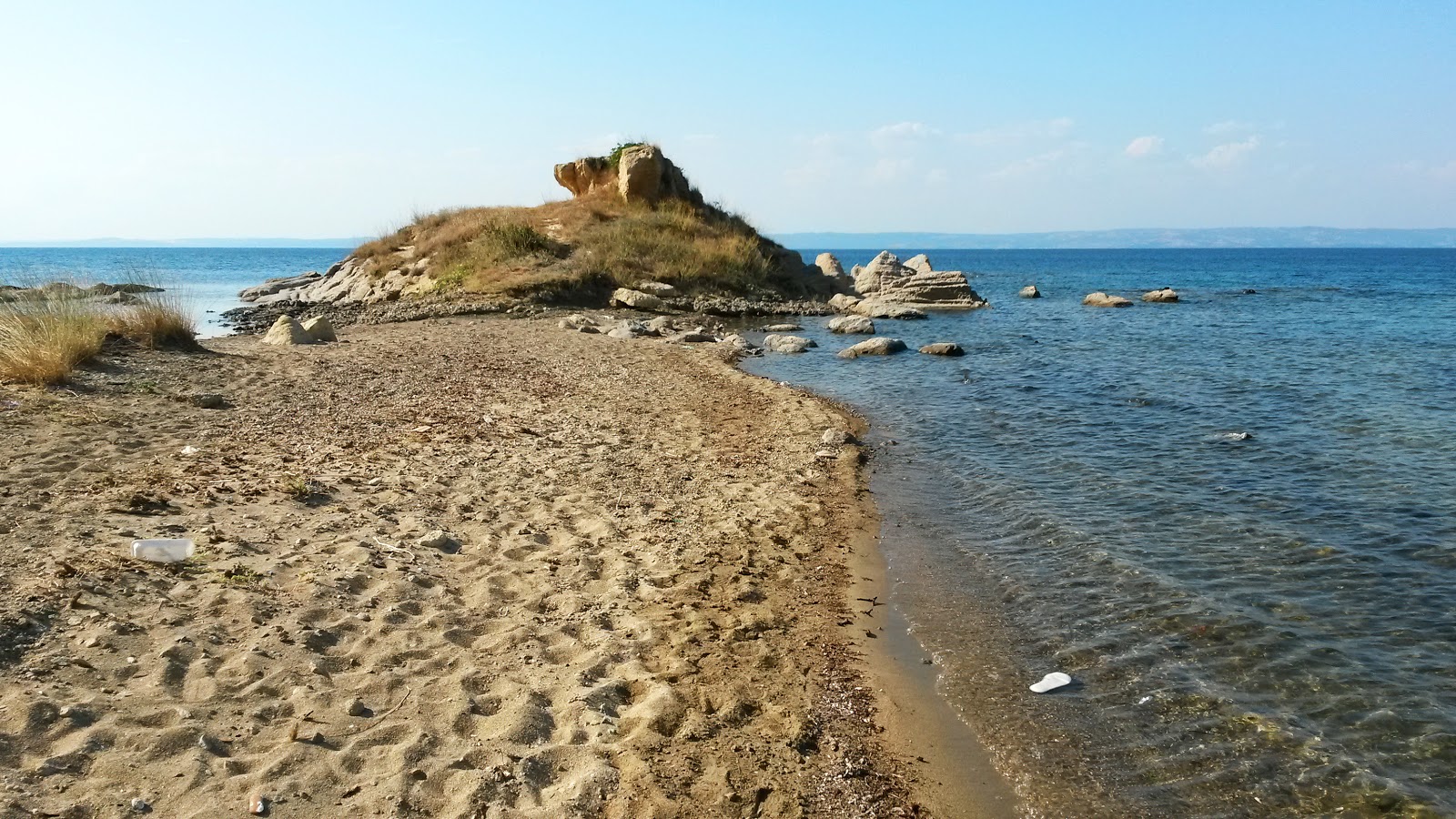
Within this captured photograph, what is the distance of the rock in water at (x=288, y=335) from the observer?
18.7 m

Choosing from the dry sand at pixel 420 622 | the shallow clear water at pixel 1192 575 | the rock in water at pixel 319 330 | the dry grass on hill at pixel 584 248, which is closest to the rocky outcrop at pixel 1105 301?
the dry grass on hill at pixel 584 248

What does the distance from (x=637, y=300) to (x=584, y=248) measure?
4.72 m

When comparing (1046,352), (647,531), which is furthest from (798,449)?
(1046,352)

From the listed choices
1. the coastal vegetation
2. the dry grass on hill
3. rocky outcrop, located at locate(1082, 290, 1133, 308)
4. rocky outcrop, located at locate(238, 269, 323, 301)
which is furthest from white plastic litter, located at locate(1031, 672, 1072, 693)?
rocky outcrop, located at locate(238, 269, 323, 301)

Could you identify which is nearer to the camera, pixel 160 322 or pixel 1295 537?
pixel 1295 537

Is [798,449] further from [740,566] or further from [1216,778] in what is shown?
[1216,778]

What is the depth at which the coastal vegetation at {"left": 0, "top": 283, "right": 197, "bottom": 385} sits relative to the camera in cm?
1073

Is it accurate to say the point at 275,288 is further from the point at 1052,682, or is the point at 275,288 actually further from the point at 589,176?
the point at 1052,682

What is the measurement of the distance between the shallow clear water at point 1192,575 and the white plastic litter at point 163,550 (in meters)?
5.31

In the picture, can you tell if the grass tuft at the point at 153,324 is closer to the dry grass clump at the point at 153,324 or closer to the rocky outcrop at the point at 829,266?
the dry grass clump at the point at 153,324

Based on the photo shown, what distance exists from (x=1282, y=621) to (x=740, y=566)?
4228 millimetres

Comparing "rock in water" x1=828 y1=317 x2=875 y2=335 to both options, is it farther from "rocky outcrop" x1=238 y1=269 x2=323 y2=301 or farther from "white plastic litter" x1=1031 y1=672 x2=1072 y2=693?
"rocky outcrop" x1=238 y1=269 x2=323 y2=301

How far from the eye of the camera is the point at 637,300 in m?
29.4

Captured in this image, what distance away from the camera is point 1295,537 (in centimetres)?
848
